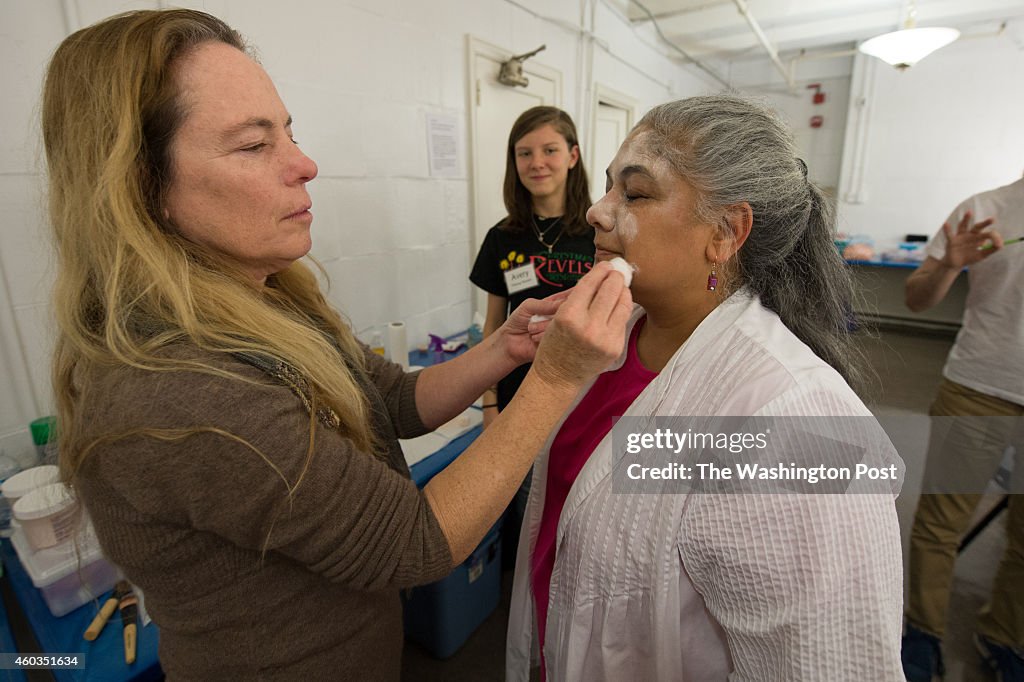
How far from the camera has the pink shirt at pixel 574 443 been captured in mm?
1072

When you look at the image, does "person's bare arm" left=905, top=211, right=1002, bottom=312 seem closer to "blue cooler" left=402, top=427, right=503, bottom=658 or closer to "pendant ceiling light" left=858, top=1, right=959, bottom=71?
"blue cooler" left=402, top=427, right=503, bottom=658

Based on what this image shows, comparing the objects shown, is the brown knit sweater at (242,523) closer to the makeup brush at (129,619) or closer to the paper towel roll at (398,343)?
the makeup brush at (129,619)

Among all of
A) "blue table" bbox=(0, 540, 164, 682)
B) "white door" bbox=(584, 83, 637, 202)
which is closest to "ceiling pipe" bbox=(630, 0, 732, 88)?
"white door" bbox=(584, 83, 637, 202)

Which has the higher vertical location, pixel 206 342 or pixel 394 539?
pixel 206 342

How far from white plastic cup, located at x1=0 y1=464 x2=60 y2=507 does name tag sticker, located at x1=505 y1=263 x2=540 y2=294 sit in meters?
1.50

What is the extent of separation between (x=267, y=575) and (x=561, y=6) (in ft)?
12.1

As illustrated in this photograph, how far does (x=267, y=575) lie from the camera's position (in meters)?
0.74

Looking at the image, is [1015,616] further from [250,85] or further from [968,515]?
[250,85]

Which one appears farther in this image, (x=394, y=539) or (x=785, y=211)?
(x=785, y=211)

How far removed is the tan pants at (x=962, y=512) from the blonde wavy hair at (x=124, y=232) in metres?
2.23

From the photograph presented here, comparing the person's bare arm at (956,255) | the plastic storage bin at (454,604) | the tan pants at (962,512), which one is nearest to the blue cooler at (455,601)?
the plastic storage bin at (454,604)

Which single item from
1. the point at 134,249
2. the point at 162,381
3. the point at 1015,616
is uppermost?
the point at 134,249

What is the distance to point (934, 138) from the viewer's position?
575 cm

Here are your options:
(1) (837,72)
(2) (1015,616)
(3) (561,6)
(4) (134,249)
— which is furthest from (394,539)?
(1) (837,72)
